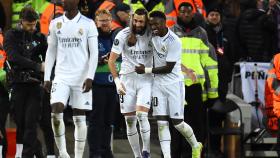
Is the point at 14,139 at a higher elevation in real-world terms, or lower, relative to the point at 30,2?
lower

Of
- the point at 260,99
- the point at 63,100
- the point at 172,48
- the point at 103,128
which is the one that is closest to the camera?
the point at 63,100

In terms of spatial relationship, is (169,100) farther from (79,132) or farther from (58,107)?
(58,107)

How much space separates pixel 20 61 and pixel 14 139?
179cm

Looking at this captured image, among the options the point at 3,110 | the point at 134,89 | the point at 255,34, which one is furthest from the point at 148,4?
the point at 3,110

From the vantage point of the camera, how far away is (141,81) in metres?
15.6

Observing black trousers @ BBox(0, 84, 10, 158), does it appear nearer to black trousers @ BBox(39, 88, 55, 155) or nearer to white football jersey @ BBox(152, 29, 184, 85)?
black trousers @ BBox(39, 88, 55, 155)

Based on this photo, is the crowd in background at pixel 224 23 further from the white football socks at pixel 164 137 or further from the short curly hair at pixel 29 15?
the short curly hair at pixel 29 15

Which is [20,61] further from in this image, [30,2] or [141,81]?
[30,2]

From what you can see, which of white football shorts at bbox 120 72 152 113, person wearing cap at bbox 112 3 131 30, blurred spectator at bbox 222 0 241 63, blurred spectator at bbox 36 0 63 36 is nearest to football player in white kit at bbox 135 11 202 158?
white football shorts at bbox 120 72 152 113

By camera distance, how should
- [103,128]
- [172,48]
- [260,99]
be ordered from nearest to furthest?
[172,48], [103,128], [260,99]

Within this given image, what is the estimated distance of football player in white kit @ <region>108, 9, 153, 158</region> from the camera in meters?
15.4

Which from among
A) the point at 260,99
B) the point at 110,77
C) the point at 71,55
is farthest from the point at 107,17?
the point at 260,99

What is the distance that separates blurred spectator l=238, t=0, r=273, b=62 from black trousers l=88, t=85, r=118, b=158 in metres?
3.75

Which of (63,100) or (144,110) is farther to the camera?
(144,110)
